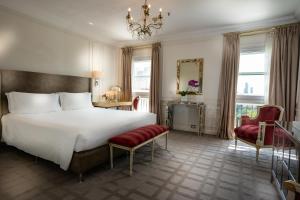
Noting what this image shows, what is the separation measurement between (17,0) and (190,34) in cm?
400

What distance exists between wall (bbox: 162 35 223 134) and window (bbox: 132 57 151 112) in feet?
2.83

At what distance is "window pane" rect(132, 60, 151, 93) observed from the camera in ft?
19.4

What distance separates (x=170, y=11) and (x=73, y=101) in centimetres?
307

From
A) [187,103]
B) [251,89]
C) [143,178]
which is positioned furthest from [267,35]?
[143,178]

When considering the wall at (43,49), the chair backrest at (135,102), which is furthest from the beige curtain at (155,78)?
the wall at (43,49)

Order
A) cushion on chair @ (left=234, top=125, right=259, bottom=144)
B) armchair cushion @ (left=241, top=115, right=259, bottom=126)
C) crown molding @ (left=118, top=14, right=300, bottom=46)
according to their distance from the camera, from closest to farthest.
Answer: cushion on chair @ (left=234, top=125, right=259, bottom=144) → armchair cushion @ (left=241, top=115, right=259, bottom=126) → crown molding @ (left=118, top=14, right=300, bottom=46)

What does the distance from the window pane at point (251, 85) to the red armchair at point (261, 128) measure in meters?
0.86

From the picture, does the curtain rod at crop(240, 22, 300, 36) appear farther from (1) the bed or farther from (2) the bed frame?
(2) the bed frame

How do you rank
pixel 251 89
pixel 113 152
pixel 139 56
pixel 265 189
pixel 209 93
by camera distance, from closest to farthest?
pixel 265 189, pixel 113 152, pixel 251 89, pixel 209 93, pixel 139 56

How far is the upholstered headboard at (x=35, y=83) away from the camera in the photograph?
339 cm

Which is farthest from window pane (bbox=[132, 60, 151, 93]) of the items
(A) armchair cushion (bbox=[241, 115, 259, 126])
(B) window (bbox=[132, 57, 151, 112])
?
(A) armchair cushion (bbox=[241, 115, 259, 126])

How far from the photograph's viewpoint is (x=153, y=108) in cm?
551

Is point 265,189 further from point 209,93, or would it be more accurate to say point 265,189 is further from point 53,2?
point 53,2

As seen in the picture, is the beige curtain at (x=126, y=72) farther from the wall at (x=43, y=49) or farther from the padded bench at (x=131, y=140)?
the padded bench at (x=131, y=140)
